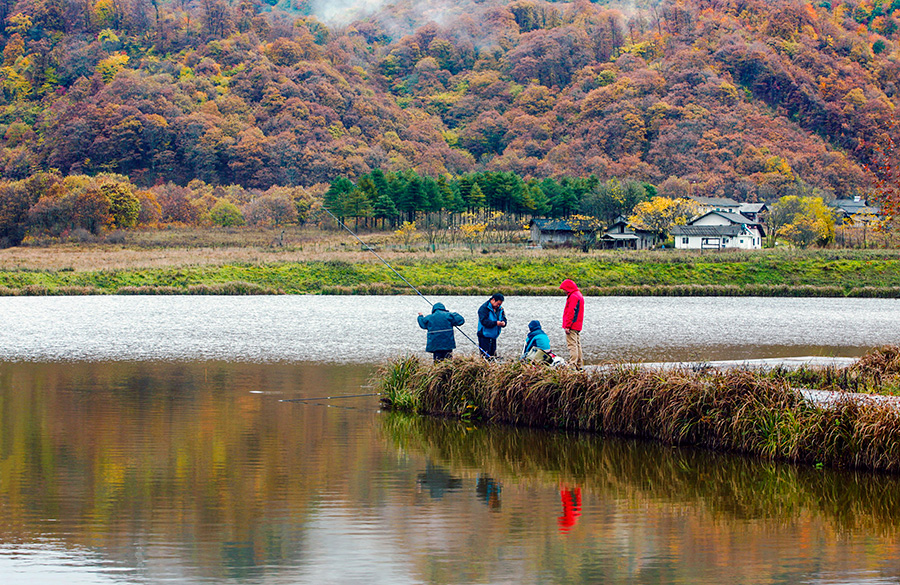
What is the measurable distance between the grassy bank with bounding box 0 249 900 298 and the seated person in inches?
1619

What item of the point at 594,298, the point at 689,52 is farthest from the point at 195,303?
the point at 689,52

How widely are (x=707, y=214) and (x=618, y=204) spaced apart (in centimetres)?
1109

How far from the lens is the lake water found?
7.45 meters

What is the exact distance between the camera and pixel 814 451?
37.0ft

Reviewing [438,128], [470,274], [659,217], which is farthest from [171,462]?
[438,128]

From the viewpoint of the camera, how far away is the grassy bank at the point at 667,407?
1103 cm

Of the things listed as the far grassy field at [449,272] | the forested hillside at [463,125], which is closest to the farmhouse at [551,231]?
the forested hillside at [463,125]

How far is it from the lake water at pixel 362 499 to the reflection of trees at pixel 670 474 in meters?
0.04

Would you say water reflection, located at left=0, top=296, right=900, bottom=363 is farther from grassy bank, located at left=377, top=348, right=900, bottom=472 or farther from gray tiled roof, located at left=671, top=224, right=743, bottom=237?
gray tiled roof, located at left=671, top=224, right=743, bottom=237

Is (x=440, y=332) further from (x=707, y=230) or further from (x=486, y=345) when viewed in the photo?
(x=707, y=230)

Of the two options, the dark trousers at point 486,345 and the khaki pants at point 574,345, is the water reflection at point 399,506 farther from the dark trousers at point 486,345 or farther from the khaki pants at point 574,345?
the khaki pants at point 574,345

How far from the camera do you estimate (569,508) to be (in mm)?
9414

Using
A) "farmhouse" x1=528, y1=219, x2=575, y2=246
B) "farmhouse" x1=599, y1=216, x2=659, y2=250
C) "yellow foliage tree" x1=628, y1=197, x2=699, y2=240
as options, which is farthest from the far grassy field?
"farmhouse" x1=528, y1=219, x2=575, y2=246

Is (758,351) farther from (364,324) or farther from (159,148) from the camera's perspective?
(159,148)
